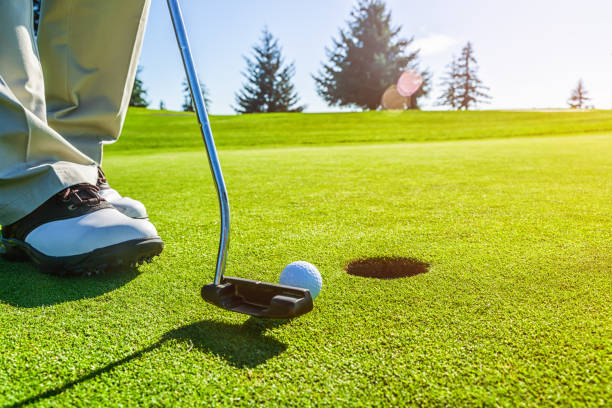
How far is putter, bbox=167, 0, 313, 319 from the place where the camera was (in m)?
1.12

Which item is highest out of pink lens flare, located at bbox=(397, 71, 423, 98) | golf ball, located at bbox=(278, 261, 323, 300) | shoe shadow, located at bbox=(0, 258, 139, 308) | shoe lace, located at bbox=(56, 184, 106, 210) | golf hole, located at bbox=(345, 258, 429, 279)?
pink lens flare, located at bbox=(397, 71, 423, 98)

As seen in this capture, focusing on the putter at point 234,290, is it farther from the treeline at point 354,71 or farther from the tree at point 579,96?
the tree at point 579,96

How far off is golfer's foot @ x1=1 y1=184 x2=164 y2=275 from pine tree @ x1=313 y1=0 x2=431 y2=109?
41034mm

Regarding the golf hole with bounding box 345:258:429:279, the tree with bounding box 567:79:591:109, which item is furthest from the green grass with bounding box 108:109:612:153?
the tree with bounding box 567:79:591:109

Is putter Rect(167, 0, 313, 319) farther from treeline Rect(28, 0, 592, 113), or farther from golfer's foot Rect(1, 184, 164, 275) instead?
treeline Rect(28, 0, 592, 113)

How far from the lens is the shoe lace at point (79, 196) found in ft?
6.24

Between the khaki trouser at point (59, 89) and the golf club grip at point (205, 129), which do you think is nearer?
the golf club grip at point (205, 129)

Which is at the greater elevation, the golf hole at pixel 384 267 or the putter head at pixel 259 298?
the putter head at pixel 259 298

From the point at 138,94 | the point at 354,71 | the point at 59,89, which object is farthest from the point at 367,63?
the point at 59,89

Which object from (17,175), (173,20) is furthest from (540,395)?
(17,175)

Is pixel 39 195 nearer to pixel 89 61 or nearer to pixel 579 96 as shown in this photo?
pixel 89 61

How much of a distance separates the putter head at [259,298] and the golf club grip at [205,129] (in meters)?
0.04

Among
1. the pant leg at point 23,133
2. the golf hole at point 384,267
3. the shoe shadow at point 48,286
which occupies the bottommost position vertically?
the golf hole at point 384,267

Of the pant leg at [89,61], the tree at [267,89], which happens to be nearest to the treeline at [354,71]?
the tree at [267,89]
